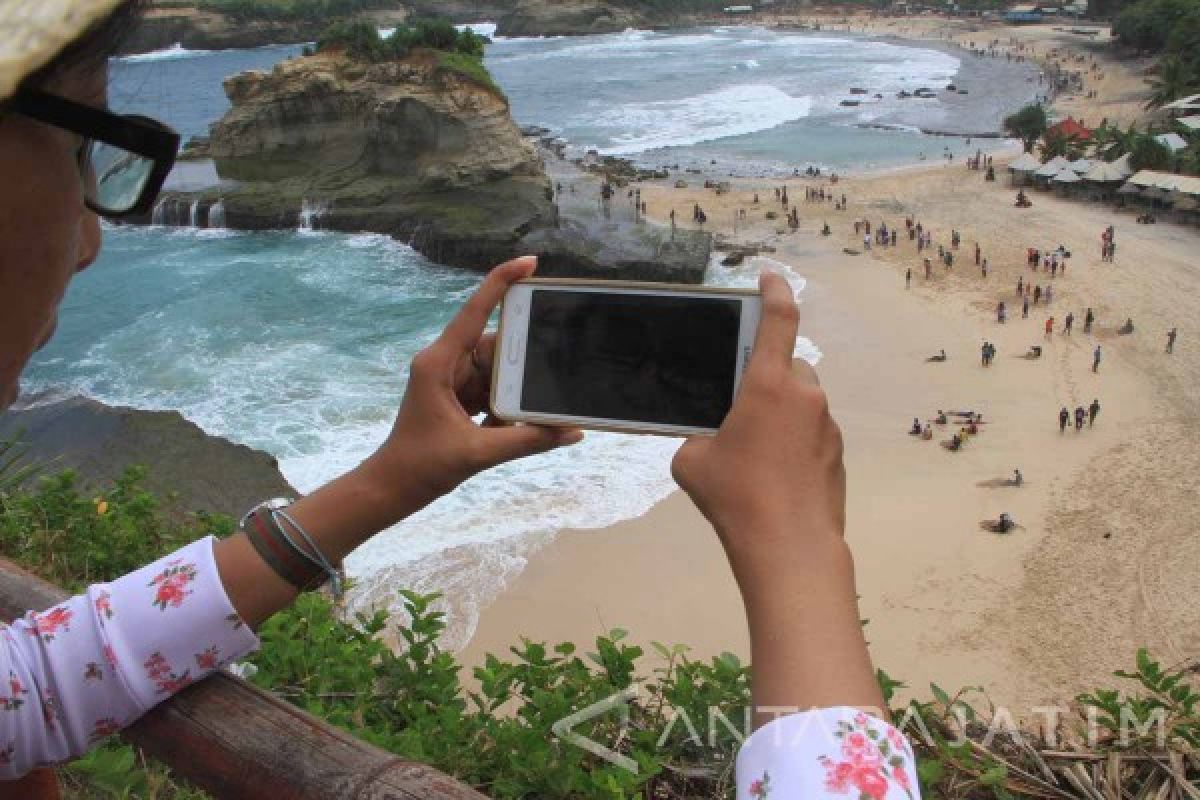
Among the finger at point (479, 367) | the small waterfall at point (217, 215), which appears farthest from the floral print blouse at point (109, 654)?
the small waterfall at point (217, 215)

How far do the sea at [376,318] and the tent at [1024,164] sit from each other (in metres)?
6.01

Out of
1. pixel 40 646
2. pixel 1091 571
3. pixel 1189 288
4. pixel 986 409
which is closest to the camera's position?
pixel 40 646

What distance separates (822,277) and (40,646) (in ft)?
82.9

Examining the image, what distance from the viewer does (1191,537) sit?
1345 cm

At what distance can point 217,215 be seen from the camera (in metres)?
30.9

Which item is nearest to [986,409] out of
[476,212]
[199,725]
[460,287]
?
[460,287]

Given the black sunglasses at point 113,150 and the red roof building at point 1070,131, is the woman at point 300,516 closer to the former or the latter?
the black sunglasses at point 113,150

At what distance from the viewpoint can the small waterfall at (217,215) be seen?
1212 inches

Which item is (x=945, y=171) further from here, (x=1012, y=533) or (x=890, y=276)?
(x=1012, y=533)

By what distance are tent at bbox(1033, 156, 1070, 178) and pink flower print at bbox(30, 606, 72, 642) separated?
35.1 meters

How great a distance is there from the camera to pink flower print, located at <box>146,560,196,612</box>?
169 centimetres

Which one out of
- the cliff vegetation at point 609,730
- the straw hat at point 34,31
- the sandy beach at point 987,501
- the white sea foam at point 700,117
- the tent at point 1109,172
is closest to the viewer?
the straw hat at point 34,31

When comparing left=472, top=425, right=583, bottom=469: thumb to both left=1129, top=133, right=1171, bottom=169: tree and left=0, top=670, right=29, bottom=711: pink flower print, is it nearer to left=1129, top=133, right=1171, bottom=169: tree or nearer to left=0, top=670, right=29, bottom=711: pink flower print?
left=0, top=670, right=29, bottom=711: pink flower print

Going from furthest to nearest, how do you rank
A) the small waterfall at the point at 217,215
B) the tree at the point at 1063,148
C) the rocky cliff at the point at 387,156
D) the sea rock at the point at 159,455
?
1. the tree at the point at 1063,148
2. the small waterfall at the point at 217,215
3. the rocky cliff at the point at 387,156
4. the sea rock at the point at 159,455
